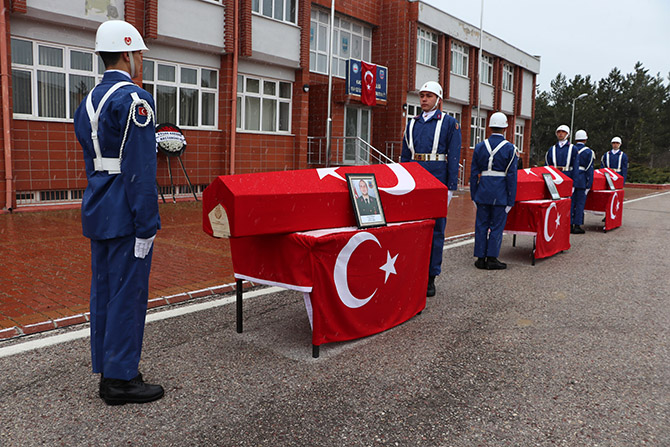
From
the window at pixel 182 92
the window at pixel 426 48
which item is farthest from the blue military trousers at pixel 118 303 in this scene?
the window at pixel 426 48

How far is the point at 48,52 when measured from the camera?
45.1ft

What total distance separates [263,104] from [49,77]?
7.47 meters

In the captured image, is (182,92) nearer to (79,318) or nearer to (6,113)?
(6,113)

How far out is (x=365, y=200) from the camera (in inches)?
193

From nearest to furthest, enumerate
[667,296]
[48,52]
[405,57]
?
1. [667,296]
2. [48,52]
3. [405,57]

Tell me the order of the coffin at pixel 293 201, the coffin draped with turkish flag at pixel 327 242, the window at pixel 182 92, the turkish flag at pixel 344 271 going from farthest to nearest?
the window at pixel 182 92 < the turkish flag at pixel 344 271 < the coffin draped with turkish flag at pixel 327 242 < the coffin at pixel 293 201

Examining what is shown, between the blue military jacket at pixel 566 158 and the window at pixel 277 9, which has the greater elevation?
the window at pixel 277 9

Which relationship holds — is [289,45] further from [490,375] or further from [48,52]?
[490,375]

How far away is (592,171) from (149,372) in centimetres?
1132

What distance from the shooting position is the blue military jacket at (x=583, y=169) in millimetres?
12445

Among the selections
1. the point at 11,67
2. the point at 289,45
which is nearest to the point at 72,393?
the point at 11,67

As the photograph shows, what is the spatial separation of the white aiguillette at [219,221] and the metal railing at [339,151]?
58.5 feet

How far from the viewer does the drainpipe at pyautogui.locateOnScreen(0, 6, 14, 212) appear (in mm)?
12234

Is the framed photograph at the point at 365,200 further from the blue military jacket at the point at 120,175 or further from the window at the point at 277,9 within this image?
the window at the point at 277,9
